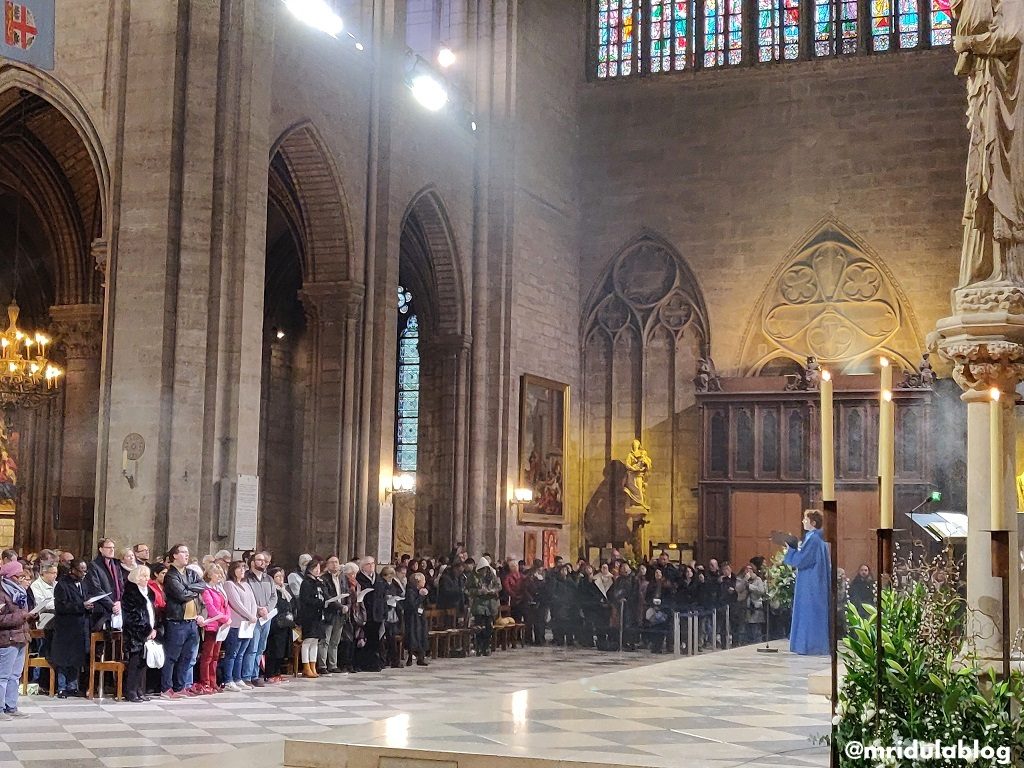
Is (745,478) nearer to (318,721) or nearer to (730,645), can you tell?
(730,645)

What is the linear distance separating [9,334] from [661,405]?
12.6 m

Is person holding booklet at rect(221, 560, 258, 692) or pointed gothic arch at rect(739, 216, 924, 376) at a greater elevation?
pointed gothic arch at rect(739, 216, 924, 376)

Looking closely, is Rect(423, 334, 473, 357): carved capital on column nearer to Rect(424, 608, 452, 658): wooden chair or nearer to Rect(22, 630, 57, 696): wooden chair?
Rect(424, 608, 452, 658): wooden chair

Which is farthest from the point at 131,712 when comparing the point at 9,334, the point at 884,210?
the point at 884,210

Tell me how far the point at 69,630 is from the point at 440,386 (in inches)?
507

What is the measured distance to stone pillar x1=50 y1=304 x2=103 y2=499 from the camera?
21797 mm

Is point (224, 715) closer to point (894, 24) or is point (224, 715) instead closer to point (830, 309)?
point (830, 309)

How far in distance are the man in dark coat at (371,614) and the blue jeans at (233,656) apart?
2.50 metres

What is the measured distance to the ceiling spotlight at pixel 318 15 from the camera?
1947 cm

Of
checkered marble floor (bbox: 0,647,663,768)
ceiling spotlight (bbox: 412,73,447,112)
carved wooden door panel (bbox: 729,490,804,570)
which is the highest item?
ceiling spotlight (bbox: 412,73,447,112)

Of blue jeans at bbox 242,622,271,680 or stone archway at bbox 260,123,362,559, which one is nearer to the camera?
blue jeans at bbox 242,622,271,680

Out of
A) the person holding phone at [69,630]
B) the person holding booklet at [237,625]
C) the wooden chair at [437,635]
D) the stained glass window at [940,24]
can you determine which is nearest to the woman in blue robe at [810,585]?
the person holding booklet at [237,625]

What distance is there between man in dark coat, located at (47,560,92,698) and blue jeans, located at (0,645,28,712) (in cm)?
111

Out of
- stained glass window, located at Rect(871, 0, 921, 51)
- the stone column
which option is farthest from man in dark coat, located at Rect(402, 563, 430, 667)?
stained glass window, located at Rect(871, 0, 921, 51)
